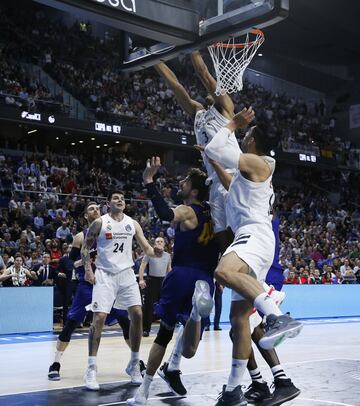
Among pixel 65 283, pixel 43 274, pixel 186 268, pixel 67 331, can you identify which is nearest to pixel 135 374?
pixel 67 331

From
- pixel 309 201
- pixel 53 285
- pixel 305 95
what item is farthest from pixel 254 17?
pixel 305 95

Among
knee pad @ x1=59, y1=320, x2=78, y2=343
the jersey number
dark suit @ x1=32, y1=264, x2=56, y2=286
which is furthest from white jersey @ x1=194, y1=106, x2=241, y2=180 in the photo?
dark suit @ x1=32, y1=264, x2=56, y2=286

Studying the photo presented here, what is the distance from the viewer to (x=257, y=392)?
5727mm

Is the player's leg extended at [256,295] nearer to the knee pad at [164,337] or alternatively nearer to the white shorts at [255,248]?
the white shorts at [255,248]

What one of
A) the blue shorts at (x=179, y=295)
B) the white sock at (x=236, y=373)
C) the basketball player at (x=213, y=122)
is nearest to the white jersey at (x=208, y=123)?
the basketball player at (x=213, y=122)

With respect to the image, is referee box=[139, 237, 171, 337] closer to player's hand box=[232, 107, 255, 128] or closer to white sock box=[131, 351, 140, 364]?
white sock box=[131, 351, 140, 364]

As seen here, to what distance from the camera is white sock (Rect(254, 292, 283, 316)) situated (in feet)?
15.2

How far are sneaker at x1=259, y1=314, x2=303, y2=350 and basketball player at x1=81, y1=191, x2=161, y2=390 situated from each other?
2522mm

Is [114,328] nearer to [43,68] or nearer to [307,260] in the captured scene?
[307,260]

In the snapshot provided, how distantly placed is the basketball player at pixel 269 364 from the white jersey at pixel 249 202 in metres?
0.37

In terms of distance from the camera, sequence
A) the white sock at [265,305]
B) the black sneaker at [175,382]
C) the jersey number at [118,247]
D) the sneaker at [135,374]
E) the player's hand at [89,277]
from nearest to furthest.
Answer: the white sock at [265,305] < the black sneaker at [175,382] < the sneaker at [135,374] < the player's hand at [89,277] < the jersey number at [118,247]

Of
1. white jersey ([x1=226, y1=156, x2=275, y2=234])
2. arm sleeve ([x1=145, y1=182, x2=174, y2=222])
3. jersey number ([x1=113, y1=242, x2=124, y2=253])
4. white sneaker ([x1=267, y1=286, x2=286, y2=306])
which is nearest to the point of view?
white jersey ([x1=226, y1=156, x2=275, y2=234])

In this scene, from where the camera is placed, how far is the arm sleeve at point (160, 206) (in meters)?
5.39

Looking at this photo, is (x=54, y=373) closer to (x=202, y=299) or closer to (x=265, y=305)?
(x=202, y=299)
